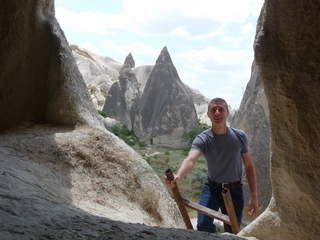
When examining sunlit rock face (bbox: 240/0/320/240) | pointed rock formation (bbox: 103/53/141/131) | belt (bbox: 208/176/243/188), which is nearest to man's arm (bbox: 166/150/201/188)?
belt (bbox: 208/176/243/188)

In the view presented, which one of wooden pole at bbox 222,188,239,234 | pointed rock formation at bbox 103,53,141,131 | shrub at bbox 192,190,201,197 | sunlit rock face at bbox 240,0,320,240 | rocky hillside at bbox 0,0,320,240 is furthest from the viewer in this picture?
pointed rock formation at bbox 103,53,141,131

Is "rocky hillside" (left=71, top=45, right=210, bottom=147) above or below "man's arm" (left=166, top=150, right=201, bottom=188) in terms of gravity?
above

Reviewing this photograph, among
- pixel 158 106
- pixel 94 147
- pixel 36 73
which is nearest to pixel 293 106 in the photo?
pixel 94 147

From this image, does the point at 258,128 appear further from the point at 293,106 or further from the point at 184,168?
the point at 293,106

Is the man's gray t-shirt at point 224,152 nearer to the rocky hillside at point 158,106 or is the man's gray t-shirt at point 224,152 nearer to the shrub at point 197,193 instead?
the shrub at point 197,193

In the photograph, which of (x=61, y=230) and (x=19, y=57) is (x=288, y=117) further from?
(x=19, y=57)

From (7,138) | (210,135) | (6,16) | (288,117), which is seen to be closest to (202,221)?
(210,135)

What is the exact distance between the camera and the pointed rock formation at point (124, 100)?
14.5m

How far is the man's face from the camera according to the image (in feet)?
8.87

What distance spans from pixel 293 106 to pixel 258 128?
430cm

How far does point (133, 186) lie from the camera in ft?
11.9

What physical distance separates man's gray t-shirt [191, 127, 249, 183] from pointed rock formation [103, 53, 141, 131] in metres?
11.2

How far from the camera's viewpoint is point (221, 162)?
270 cm

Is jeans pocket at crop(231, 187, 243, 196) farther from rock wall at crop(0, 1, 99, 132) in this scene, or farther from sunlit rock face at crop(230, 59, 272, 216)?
sunlit rock face at crop(230, 59, 272, 216)
